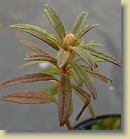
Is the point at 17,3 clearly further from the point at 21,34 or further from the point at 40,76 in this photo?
the point at 40,76

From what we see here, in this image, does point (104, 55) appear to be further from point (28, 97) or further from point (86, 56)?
point (28, 97)

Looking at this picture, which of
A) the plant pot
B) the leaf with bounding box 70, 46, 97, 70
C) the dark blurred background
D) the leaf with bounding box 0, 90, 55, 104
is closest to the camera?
the leaf with bounding box 70, 46, 97, 70

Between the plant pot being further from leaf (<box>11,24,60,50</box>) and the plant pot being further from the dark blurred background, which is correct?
leaf (<box>11,24,60,50</box>)

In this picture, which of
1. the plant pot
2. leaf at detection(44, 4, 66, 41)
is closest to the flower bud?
leaf at detection(44, 4, 66, 41)

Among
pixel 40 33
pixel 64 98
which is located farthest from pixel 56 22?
pixel 64 98

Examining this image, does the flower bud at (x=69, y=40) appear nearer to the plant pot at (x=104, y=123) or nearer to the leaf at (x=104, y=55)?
the leaf at (x=104, y=55)
